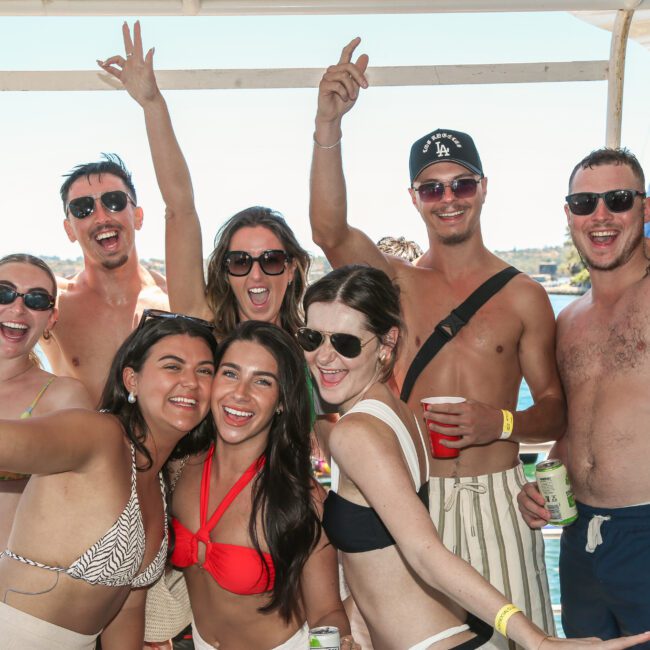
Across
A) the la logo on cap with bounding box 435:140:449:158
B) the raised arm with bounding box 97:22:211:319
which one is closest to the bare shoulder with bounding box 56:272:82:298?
the raised arm with bounding box 97:22:211:319

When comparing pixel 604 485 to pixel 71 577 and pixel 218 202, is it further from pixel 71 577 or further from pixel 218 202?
pixel 218 202

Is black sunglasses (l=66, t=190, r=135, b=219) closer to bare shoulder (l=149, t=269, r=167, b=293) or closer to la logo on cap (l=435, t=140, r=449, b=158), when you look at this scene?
bare shoulder (l=149, t=269, r=167, b=293)

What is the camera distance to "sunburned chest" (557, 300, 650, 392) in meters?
3.15

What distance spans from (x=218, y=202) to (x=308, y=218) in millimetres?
67784

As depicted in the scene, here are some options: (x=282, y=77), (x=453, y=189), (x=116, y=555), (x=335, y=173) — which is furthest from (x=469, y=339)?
(x=116, y=555)

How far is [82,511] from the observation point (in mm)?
2502

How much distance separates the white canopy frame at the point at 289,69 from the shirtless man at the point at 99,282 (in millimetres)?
621

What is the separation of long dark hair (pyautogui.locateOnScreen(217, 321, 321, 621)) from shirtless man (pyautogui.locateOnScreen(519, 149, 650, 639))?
37.0 inches

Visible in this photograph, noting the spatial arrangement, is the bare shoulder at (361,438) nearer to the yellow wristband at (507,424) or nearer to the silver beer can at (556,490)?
the silver beer can at (556,490)

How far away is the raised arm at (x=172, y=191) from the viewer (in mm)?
3422

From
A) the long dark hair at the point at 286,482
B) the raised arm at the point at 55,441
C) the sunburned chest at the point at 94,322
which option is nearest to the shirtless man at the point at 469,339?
the long dark hair at the point at 286,482

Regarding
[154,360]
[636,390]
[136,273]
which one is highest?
[136,273]

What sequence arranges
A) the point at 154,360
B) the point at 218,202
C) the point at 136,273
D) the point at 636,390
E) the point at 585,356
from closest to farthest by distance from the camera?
the point at 154,360
the point at 636,390
the point at 585,356
the point at 136,273
the point at 218,202

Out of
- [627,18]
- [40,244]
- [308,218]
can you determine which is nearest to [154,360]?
[308,218]
